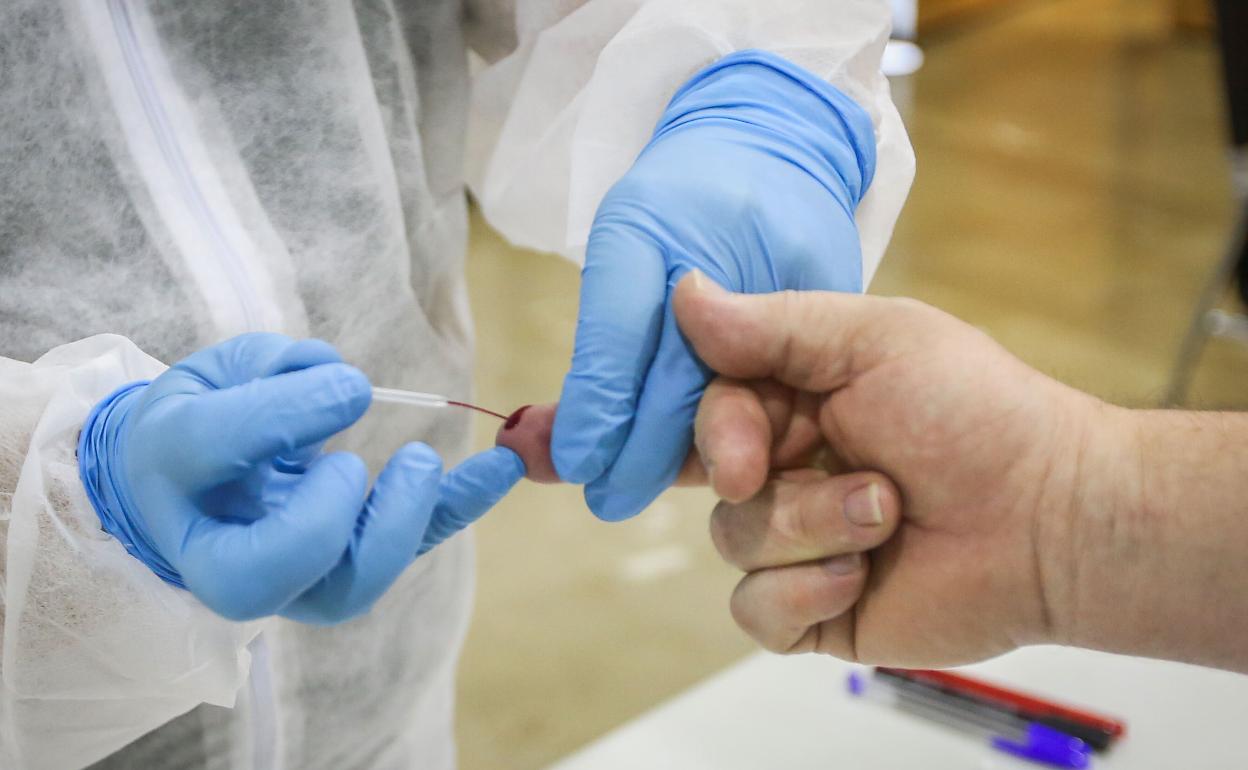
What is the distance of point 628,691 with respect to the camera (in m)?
1.83

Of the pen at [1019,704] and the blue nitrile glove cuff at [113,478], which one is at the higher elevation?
the blue nitrile glove cuff at [113,478]

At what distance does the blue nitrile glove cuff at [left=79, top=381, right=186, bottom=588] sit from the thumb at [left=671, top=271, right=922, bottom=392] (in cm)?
31

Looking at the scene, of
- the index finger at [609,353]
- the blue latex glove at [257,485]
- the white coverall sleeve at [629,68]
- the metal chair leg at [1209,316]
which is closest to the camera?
the blue latex glove at [257,485]

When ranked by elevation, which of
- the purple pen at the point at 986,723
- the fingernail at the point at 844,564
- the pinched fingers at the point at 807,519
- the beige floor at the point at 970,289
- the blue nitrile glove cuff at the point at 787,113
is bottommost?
the beige floor at the point at 970,289

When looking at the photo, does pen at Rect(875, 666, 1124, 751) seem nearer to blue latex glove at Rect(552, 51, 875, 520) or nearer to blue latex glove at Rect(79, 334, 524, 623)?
blue latex glove at Rect(552, 51, 875, 520)

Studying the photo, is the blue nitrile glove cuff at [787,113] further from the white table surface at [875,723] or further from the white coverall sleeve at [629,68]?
the white table surface at [875,723]

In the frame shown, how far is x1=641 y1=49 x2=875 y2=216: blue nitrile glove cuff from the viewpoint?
2.45 feet

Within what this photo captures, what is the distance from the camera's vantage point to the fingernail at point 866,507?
65 centimetres

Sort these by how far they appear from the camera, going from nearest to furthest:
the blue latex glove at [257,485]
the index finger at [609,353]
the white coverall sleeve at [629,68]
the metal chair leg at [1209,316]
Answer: the blue latex glove at [257,485], the index finger at [609,353], the white coverall sleeve at [629,68], the metal chair leg at [1209,316]

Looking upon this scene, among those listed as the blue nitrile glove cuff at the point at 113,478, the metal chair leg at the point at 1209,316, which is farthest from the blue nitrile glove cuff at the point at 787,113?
the metal chair leg at the point at 1209,316

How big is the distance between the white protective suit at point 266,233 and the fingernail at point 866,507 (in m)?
0.25

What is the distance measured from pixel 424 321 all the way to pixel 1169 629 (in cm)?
Answer: 53

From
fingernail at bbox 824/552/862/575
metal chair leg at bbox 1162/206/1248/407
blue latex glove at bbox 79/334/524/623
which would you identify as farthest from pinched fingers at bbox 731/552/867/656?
metal chair leg at bbox 1162/206/1248/407

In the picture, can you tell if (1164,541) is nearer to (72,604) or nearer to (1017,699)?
(1017,699)
